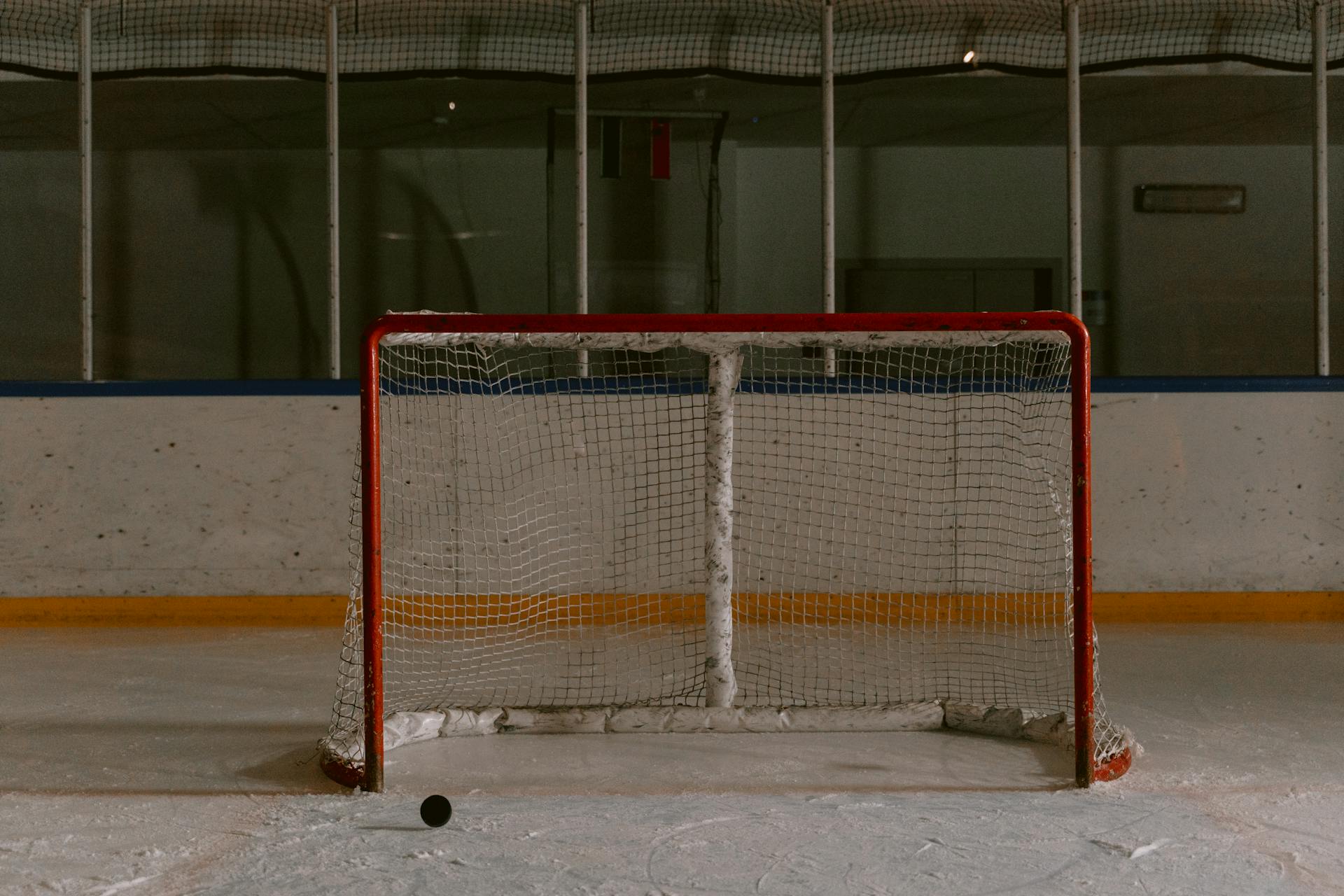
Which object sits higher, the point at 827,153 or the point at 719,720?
the point at 827,153

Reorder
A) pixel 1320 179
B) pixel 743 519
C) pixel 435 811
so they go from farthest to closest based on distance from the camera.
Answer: pixel 1320 179
pixel 743 519
pixel 435 811

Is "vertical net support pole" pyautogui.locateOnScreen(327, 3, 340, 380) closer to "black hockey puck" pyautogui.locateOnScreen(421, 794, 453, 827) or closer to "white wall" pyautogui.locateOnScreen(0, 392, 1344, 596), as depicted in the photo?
"white wall" pyautogui.locateOnScreen(0, 392, 1344, 596)

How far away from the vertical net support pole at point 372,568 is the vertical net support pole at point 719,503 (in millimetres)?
Result: 946

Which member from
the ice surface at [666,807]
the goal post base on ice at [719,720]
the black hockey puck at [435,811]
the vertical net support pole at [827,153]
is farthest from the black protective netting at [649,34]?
the black hockey puck at [435,811]

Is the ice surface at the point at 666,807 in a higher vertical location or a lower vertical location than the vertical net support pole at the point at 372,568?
lower

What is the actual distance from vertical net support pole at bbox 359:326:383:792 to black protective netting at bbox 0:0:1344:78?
3543 millimetres

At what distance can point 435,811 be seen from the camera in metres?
2.54

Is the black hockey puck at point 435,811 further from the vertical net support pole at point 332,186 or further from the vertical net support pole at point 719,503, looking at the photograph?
the vertical net support pole at point 332,186

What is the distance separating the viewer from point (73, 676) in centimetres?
422

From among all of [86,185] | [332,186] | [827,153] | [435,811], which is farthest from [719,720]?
[86,185]

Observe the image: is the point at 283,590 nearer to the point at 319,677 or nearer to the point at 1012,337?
the point at 319,677

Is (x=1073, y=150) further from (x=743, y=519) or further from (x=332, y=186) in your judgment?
(x=332, y=186)

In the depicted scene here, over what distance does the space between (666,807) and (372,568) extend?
0.91m

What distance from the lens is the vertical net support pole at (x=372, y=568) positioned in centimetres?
282
